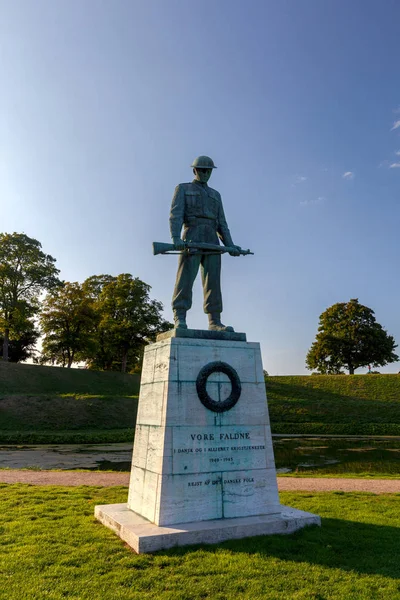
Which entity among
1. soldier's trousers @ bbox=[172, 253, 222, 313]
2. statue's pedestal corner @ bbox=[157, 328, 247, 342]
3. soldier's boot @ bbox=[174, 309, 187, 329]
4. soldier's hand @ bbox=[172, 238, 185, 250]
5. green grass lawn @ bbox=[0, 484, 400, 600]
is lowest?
green grass lawn @ bbox=[0, 484, 400, 600]

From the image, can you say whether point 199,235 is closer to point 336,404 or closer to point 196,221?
point 196,221

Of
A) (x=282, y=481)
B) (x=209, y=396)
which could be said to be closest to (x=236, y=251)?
(x=209, y=396)

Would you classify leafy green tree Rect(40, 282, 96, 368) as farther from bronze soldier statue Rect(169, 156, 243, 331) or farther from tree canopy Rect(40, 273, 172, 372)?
bronze soldier statue Rect(169, 156, 243, 331)

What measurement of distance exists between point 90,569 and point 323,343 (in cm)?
5752

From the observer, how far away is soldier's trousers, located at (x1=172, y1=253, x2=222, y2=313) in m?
8.34

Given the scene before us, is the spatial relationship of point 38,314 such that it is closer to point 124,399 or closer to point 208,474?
point 124,399

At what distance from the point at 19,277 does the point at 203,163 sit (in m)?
38.7

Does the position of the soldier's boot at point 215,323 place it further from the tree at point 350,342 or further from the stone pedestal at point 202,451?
the tree at point 350,342

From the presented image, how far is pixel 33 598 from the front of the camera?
4480 millimetres

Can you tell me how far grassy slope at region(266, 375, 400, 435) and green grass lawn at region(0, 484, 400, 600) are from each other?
23.9m

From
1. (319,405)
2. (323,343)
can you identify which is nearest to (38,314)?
(319,405)

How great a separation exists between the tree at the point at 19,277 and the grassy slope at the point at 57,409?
477cm

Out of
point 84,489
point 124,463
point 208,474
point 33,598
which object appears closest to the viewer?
point 33,598

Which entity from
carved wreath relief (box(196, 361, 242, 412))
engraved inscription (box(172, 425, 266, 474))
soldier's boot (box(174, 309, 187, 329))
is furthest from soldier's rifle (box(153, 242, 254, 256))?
engraved inscription (box(172, 425, 266, 474))
